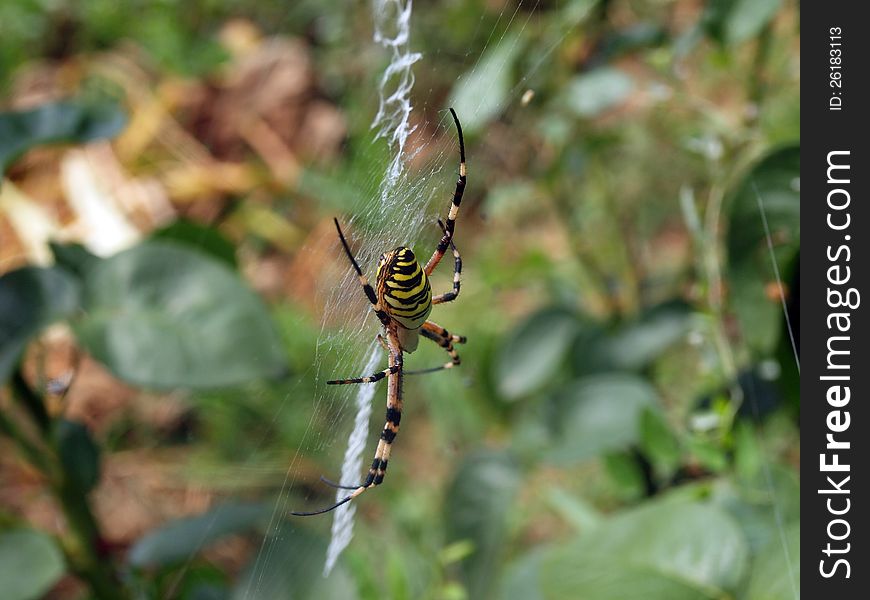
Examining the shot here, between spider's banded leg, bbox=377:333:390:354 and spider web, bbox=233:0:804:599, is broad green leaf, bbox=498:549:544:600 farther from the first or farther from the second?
spider's banded leg, bbox=377:333:390:354

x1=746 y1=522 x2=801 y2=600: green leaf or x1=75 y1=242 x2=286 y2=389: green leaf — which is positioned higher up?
x1=75 y1=242 x2=286 y2=389: green leaf

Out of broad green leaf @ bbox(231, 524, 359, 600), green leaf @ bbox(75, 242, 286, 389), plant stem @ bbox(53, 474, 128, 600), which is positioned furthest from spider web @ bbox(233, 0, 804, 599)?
plant stem @ bbox(53, 474, 128, 600)

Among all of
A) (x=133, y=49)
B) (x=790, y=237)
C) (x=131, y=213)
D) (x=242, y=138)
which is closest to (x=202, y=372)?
(x=790, y=237)

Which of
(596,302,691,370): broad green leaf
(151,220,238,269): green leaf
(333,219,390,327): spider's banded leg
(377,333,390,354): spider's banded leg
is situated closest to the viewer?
(333,219,390,327): spider's banded leg

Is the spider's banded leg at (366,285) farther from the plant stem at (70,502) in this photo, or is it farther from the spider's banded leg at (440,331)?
the plant stem at (70,502)
